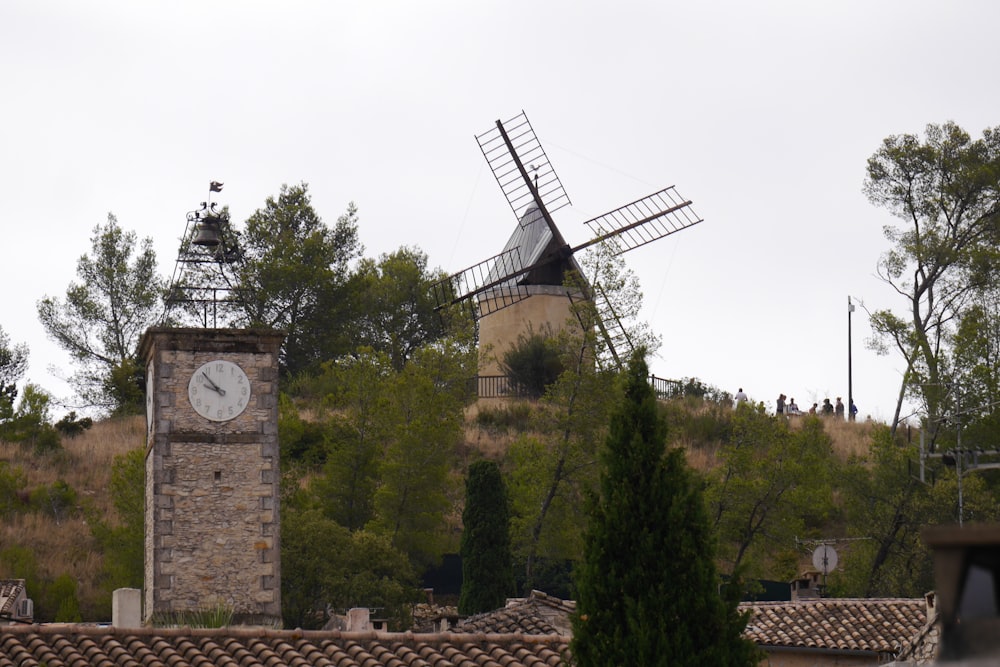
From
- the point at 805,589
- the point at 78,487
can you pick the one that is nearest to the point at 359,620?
the point at 805,589

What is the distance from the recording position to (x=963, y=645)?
2.87m

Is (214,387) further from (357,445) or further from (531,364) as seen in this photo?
(531,364)

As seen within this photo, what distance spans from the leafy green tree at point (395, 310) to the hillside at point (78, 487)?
25.3ft

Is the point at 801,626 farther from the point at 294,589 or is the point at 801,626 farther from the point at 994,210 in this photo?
the point at 994,210

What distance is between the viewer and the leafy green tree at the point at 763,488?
34406mm

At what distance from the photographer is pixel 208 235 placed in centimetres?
2266

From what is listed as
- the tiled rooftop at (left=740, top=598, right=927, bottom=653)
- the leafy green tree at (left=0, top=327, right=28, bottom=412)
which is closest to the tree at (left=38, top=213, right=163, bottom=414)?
the leafy green tree at (left=0, top=327, right=28, bottom=412)

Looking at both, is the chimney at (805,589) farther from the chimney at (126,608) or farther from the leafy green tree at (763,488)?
the chimney at (126,608)

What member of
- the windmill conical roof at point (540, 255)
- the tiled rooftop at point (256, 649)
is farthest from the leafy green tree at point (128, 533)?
the windmill conical roof at point (540, 255)

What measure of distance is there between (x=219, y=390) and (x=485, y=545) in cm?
1075

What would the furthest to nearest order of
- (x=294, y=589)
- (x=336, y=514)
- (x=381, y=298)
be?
1. (x=381, y=298)
2. (x=336, y=514)
3. (x=294, y=589)

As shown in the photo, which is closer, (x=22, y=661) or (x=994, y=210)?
(x=22, y=661)

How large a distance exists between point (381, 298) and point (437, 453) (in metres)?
23.0

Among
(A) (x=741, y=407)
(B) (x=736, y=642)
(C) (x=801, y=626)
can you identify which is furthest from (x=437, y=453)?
(B) (x=736, y=642)
